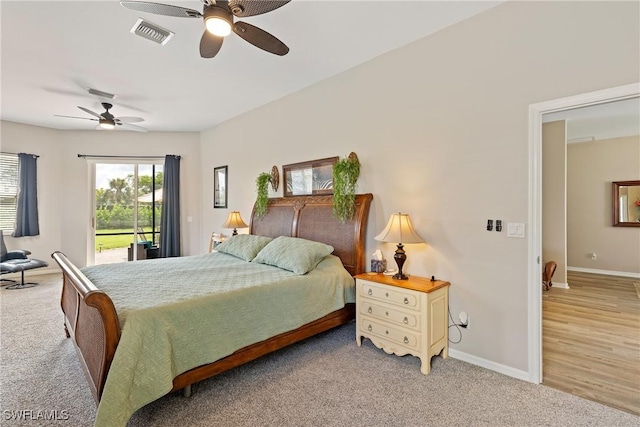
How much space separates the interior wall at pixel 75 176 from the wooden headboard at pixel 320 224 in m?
2.59

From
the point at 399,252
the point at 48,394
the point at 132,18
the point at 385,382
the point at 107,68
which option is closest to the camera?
the point at 48,394

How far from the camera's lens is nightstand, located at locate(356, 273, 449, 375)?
8.47 ft

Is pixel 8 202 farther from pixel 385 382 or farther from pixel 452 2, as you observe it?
pixel 452 2

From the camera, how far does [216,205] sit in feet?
20.0

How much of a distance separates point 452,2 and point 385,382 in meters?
3.04

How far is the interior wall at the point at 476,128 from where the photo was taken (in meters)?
2.26

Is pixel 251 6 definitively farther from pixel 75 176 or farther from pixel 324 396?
pixel 75 176

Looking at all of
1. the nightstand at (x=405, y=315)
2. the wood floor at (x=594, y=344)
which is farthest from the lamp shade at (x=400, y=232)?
the wood floor at (x=594, y=344)

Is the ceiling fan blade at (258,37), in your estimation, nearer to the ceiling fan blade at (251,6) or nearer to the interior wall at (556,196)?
the ceiling fan blade at (251,6)

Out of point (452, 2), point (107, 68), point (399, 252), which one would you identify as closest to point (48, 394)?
point (399, 252)

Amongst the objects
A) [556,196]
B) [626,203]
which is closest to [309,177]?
[556,196]

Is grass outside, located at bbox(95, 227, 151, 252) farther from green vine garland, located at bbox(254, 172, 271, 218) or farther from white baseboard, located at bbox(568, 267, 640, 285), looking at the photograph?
white baseboard, located at bbox(568, 267, 640, 285)

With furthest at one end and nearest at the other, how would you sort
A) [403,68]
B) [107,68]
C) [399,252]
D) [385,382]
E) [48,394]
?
[107,68] → [403,68] → [399,252] → [385,382] → [48,394]

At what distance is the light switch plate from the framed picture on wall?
4.64 m
